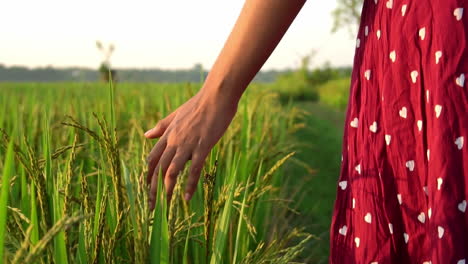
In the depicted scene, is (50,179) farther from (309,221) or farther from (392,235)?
(309,221)

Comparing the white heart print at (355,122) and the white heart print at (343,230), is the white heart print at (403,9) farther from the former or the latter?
the white heart print at (343,230)

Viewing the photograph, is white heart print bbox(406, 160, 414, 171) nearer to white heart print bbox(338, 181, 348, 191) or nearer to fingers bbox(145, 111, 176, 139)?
white heart print bbox(338, 181, 348, 191)

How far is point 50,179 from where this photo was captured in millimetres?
988

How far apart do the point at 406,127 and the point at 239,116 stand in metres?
2.11

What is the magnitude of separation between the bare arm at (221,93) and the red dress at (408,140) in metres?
0.18

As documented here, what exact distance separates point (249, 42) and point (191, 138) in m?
0.18

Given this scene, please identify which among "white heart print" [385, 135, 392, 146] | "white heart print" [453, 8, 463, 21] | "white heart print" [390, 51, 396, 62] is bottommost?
"white heart print" [385, 135, 392, 146]

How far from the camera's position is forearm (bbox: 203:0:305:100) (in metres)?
0.86

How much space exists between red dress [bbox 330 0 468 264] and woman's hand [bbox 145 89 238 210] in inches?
9.6

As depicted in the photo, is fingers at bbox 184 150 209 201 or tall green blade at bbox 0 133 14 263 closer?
tall green blade at bbox 0 133 14 263

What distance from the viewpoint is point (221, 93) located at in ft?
2.95

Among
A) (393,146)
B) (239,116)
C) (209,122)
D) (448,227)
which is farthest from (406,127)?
(239,116)

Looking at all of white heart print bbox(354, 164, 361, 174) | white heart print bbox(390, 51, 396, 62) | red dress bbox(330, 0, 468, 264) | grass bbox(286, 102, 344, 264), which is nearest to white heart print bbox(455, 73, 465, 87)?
red dress bbox(330, 0, 468, 264)

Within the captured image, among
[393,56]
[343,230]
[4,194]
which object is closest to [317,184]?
[343,230]
